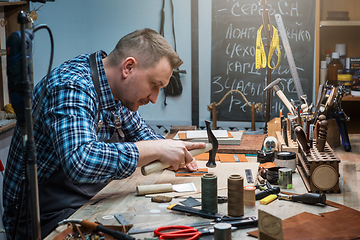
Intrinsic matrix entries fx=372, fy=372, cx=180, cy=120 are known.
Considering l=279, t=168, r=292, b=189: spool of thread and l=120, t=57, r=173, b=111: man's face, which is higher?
l=120, t=57, r=173, b=111: man's face

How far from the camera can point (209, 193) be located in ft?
3.92

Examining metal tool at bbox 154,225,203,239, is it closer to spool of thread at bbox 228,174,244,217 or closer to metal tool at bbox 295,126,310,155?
spool of thread at bbox 228,174,244,217

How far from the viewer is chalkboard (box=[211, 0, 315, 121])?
316 centimetres

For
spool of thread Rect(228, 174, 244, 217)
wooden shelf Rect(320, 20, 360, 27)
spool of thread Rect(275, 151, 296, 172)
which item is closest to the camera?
spool of thread Rect(228, 174, 244, 217)

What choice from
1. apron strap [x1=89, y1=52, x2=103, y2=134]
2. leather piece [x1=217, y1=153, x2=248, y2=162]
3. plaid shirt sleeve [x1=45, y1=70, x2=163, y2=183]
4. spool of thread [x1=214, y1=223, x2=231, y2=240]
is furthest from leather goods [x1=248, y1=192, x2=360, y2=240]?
apron strap [x1=89, y1=52, x2=103, y2=134]

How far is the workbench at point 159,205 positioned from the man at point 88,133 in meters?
0.09

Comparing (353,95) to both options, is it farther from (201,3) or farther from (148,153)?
(148,153)

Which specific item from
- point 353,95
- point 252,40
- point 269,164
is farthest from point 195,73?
point 269,164

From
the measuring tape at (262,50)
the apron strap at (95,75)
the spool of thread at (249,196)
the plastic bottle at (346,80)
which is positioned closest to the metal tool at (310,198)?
the spool of thread at (249,196)

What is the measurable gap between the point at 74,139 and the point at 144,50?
19.3 inches

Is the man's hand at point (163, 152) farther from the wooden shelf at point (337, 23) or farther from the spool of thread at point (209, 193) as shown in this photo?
the wooden shelf at point (337, 23)

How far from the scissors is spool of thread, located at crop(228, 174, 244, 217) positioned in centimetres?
16

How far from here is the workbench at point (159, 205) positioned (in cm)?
117

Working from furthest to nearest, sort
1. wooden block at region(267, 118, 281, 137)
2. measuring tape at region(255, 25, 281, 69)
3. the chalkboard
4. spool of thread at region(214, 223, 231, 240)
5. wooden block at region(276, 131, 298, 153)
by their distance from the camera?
1. the chalkboard
2. measuring tape at region(255, 25, 281, 69)
3. wooden block at region(267, 118, 281, 137)
4. wooden block at region(276, 131, 298, 153)
5. spool of thread at region(214, 223, 231, 240)
